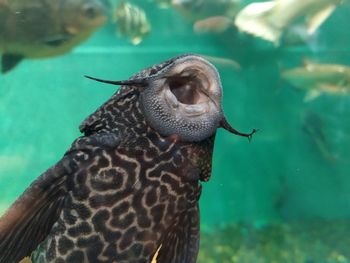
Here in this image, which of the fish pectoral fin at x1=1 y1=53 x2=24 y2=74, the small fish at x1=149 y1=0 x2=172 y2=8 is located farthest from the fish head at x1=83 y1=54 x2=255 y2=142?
the small fish at x1=149 y1=0 x2=172 y2=8

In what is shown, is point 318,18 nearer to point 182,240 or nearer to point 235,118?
point 235,118

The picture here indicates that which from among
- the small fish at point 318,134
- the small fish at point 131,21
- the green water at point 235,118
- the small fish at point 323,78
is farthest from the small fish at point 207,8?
the small fish at point 318,134

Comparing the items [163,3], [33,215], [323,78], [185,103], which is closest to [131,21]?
[163,3]

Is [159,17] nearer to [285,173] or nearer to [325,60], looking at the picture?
[325,60]

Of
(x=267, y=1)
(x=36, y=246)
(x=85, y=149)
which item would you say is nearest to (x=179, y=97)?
Answer: (x=85, y=149)

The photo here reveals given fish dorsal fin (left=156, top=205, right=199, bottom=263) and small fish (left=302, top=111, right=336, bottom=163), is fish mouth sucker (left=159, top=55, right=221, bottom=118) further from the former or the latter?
small fish (left=302, top=111, right=336, bottom=163)

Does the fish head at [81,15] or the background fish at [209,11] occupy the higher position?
the fish head at [81,15]

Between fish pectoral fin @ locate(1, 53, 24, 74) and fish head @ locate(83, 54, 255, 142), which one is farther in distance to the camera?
fish pectoral fin @ locate(1, 53, 24, 74)

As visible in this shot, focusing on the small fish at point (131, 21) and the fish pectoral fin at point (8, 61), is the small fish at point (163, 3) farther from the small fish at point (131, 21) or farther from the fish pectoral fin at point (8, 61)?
the fish pectoral fin at point (8, 61)
